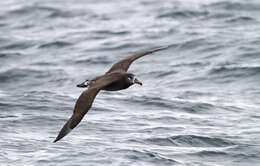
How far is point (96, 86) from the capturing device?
422 inches

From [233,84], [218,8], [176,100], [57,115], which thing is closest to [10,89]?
[57,115]

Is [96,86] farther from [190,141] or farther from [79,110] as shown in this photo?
[190,141]

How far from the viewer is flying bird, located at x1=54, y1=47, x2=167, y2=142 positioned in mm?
10172

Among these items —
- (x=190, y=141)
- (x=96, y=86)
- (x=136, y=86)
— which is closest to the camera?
(x=96, y=86)

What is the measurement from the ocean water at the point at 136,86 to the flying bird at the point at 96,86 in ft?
2.95

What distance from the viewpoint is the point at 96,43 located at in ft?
71.4

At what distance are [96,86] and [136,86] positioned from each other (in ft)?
22.0

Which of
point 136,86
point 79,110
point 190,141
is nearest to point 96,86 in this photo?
point 79,110

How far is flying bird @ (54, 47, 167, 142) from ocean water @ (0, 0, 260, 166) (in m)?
0.90

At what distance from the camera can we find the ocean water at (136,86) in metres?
11.7

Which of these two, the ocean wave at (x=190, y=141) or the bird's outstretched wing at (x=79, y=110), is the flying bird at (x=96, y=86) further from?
the ocean wave at (x=190, y=141)

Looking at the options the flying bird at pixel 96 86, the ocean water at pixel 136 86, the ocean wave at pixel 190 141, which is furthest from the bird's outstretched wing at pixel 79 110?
the ocean wave at pixel 190 141

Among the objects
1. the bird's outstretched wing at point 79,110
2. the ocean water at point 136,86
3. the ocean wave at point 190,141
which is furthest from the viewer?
the ocean wave at point 190,141

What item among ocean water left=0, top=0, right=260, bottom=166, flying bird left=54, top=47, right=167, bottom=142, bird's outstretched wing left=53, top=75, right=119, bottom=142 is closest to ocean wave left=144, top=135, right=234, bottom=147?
ocean water left=0, top=0, right=260, bottom=166
